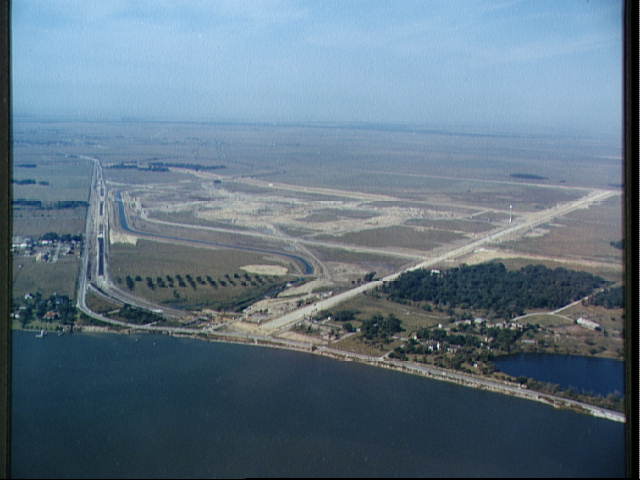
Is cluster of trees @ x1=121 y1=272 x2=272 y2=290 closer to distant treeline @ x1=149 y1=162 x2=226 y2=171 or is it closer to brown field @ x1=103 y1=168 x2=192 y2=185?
brown field @ x1=103 y1=168 x2=192 y2=185

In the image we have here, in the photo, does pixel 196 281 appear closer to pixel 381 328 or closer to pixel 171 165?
pixel 381 328

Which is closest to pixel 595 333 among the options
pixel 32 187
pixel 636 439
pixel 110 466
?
pixel 636 439

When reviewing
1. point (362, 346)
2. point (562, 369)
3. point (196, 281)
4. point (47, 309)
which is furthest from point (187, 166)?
point (562, 369)

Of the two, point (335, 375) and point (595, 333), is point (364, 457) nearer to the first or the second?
point (335, 375)

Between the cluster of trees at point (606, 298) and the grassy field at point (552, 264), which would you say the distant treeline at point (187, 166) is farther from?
the cluster of trees at point (606, 298)

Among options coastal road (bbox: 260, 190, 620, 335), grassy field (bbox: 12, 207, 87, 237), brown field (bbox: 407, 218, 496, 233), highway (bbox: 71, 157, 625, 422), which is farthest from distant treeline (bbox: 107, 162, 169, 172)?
brown field (bbox: 407, 218, 496, 233)
